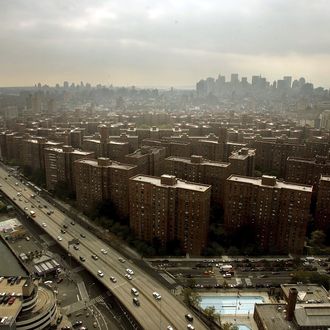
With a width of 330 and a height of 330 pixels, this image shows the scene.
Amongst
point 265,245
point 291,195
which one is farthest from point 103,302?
point 291,195

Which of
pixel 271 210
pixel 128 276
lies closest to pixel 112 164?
pixel 128 276

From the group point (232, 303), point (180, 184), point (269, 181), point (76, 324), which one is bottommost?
point (232, 303)

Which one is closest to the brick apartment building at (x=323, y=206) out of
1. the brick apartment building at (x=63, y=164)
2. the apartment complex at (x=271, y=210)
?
the apartment complex at (x=271, y=210)

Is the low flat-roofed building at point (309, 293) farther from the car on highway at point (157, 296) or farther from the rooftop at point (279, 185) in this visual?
the car on highway at point (157, 296)

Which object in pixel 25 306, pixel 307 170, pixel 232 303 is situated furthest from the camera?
pixel 307 170

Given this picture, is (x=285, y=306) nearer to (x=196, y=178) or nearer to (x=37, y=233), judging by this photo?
(x=196, y=178)

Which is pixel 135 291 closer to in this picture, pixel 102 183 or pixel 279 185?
pixel 102 183
